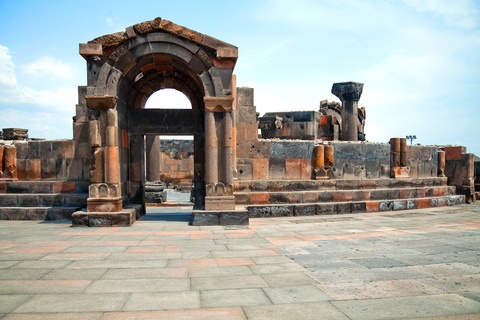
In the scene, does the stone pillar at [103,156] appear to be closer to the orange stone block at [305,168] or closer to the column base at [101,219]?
the column base at [101,219]

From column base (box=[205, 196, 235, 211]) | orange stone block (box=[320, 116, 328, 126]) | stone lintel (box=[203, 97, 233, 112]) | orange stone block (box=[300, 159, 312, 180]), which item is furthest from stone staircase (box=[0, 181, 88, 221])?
orange stone block (box=[320, 116, 328, 126])

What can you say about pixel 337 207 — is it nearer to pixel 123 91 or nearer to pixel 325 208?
pixel 325 208

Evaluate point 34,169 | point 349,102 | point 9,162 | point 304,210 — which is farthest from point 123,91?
point 349,102

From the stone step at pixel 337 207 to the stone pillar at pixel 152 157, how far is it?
6.68 metres

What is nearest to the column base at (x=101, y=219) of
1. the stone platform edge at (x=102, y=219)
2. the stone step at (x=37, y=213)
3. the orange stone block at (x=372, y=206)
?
the stone platform edge at (x=102, y=219)

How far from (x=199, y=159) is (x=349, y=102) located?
8202mm

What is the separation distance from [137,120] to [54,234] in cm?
368

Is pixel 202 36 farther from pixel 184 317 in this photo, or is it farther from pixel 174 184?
pixel 174 184

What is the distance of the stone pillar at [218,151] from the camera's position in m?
8.02

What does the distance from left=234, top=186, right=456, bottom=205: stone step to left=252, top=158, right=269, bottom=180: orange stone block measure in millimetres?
577

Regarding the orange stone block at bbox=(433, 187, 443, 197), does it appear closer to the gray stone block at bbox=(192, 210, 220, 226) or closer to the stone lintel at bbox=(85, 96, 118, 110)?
the gray stone block at bbox=(192, 210, 220, 226)

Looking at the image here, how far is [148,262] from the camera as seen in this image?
4.89 m

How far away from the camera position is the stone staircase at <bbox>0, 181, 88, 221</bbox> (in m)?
8.62

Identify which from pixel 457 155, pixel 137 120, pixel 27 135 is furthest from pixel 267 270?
pixel 27 135
